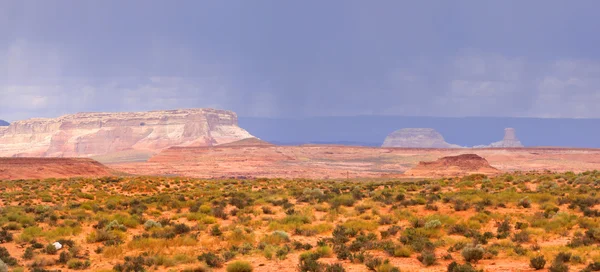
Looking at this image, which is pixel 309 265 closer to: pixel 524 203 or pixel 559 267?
pixel 559 267

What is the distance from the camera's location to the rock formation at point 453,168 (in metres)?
80.8

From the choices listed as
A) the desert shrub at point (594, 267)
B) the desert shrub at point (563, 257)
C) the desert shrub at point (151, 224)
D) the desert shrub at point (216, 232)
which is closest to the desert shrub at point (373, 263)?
the desert shrub at point (563, 257)

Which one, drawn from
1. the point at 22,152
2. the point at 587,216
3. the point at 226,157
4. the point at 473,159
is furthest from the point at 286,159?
the point at 22,152

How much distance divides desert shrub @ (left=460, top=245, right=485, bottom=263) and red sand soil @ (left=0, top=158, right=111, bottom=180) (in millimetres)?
67110

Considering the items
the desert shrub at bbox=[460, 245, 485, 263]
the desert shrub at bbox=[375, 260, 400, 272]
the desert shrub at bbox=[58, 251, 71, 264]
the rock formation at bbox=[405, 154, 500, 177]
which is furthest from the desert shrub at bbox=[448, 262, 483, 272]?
the rock formation at bbox=[405, 154, 500, 177]

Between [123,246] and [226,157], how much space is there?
107 meters

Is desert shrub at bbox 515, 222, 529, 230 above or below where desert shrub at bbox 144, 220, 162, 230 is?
above

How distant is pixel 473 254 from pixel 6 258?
1237 centimetres

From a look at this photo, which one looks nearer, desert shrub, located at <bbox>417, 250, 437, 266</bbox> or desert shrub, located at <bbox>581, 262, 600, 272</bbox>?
desert shrub, located at <bbox>581, 262, 600, 272</bbox>

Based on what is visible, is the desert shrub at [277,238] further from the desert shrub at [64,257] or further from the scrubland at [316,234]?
the desert shrub at [64,257]

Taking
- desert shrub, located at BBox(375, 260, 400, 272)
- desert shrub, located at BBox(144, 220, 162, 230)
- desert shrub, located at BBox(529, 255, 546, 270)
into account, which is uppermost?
desert shrub, located at BBox(529, 255, 546, 270)

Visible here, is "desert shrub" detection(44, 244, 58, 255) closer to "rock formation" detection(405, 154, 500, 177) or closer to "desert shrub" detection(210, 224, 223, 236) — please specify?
"desert shrub" detection(210, 224, 223, 236)

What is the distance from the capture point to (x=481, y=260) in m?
13.2

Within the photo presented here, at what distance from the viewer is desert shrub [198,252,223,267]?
43.8ft
